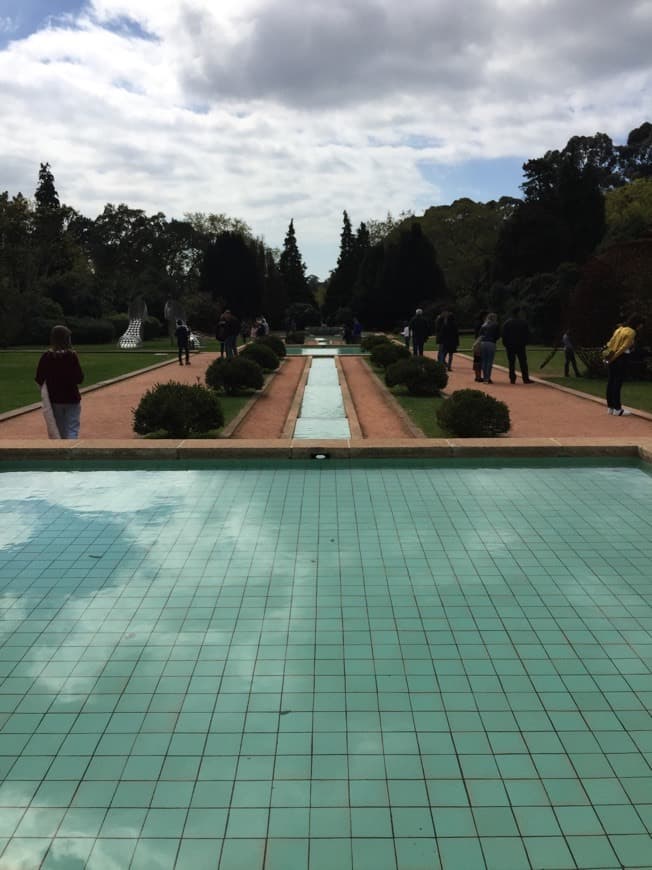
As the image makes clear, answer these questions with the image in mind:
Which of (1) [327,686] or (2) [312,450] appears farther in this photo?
(2) [312,450]

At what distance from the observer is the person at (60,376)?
8.09 meters

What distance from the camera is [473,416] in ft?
30.7

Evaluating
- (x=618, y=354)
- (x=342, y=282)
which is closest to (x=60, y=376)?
(x=618, y=354)

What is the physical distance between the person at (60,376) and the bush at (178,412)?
1.27 m

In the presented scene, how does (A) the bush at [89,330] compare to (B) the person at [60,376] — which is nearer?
(B) the person at [60,376]

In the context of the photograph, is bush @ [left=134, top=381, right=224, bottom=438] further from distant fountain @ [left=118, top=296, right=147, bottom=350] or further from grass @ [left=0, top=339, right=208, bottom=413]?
distant fountain @ [left=118, top=296, right=147, bottom=350]

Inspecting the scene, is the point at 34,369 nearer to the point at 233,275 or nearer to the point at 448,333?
the point at 448,333

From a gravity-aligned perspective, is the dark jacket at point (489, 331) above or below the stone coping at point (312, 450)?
above

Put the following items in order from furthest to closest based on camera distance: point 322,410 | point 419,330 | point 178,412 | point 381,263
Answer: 1. point 381,263
2. point 419,330
3. point 322,410
4. point 178,412

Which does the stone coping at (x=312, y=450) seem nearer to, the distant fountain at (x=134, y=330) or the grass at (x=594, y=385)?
the grass at (x=594, y=385)

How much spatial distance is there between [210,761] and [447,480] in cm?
464

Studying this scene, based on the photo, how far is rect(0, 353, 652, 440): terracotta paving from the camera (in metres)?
10.6

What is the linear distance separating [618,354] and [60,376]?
7.92 metres

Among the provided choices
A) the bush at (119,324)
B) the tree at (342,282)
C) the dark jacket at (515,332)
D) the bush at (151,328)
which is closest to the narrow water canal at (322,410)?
the dark jacket at (515,332)
